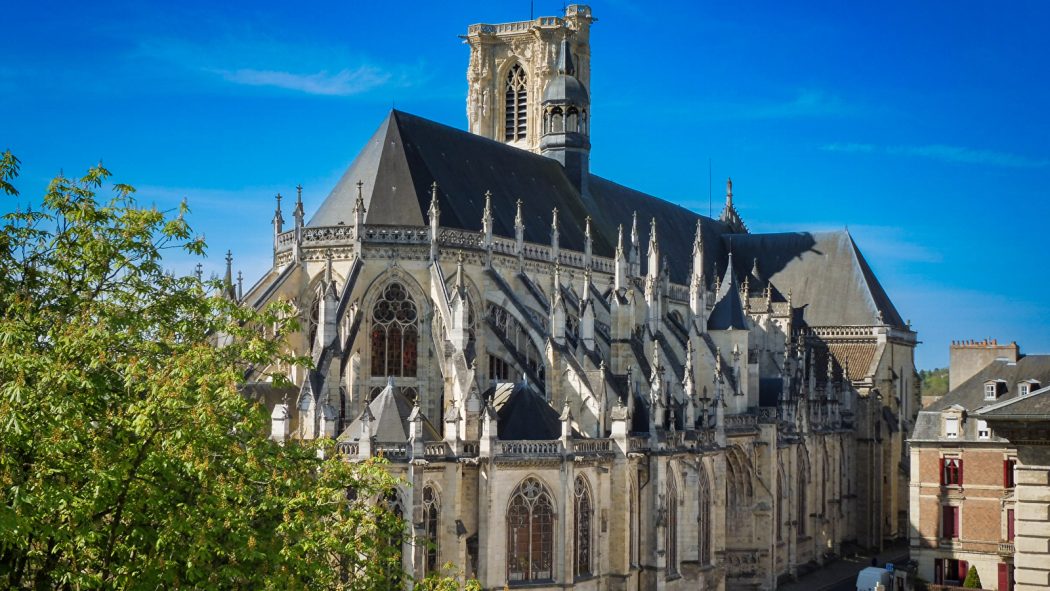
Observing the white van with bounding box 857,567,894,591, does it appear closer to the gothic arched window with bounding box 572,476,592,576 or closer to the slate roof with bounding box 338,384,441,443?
the gothic arched window with bounding box 572,476,592,576

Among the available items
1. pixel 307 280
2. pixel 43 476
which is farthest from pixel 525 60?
pixel 43 476

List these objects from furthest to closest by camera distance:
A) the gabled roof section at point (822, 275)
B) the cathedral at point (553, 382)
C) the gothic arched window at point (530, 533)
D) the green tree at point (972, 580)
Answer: the gabled roof section at point (822, 275) → the green tree at point (972, 580) → the gothic arched window at point (530, 533) → the cathedral at point (553, 382)

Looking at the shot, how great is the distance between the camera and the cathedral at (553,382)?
38406 mm

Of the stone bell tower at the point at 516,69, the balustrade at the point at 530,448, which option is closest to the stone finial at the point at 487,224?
the balustrade at the point at 530,448

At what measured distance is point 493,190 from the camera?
170 feet

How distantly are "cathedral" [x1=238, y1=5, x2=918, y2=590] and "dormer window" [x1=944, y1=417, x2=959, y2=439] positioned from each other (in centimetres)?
755

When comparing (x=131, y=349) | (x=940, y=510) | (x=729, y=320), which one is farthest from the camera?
(x=729, y=320)

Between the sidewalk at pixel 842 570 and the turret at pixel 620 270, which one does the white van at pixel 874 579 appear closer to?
the sidewalk at pixel 842 570

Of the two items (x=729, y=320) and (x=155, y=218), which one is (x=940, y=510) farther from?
(x=155, y=218)

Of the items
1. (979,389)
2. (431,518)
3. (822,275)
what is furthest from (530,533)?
(822,275)

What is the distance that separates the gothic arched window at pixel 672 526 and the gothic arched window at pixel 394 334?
975cm

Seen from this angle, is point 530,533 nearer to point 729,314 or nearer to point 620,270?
point 620,270

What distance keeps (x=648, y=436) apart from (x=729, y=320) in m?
15.4

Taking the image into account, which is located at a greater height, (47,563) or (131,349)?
(131,349)
